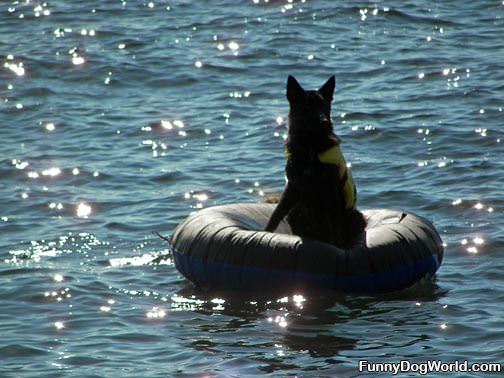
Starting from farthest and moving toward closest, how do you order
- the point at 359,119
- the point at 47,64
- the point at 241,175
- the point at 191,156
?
1. the point at 47,64
2. the point at 359,119
3. the point at 191,156
4. the point at 241,175

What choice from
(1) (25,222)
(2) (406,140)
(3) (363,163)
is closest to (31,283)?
(1) (25,222)

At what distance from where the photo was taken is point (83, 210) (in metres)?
11.8

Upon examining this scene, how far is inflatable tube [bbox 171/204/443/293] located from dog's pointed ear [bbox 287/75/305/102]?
1.01m

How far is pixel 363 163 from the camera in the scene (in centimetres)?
1316

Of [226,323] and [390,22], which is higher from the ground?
[390,22]

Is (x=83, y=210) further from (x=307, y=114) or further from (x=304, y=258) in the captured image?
(x=304, y=258)

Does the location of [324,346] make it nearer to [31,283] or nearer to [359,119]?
[31,283]

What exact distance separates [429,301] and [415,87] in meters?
7.16

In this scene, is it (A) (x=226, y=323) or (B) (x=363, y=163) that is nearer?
(A) (x=226, y=323)

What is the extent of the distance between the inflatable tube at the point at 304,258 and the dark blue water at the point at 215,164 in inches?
6.5

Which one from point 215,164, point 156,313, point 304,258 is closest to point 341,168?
point 304,258

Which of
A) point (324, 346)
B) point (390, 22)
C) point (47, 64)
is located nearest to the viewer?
point (324, 346)

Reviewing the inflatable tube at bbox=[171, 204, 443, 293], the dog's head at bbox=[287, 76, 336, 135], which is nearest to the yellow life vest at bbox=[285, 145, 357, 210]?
the dog's head at bbox=[287, 76, 336, 135]

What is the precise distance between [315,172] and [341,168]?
212mm
